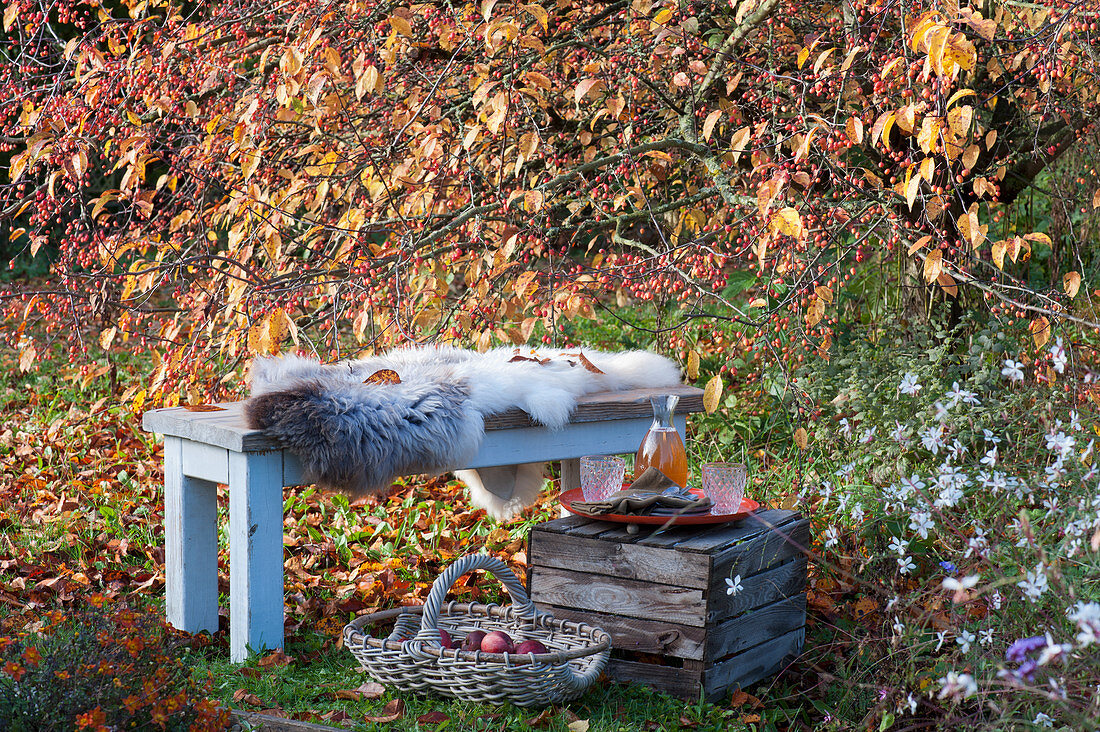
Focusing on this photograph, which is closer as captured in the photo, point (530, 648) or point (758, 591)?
point (530, 648)

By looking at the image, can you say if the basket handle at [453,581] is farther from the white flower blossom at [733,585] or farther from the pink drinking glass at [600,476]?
the white flower blossom at [733,585]

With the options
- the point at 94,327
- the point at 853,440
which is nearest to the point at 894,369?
the point at 853,440

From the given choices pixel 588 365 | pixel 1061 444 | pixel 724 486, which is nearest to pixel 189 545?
pixel 588 365

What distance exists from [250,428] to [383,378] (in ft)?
1.27

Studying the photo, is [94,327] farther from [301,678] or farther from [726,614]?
[726,614]

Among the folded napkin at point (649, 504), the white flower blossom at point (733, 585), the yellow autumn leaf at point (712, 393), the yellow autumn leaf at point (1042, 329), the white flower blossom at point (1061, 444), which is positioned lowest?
the white flower blossom at point (733, 585)

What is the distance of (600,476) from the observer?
8.71ft

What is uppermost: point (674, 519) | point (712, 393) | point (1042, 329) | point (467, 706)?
point (1042, 329)

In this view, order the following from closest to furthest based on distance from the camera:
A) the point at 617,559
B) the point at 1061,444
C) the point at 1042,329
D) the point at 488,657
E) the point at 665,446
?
the point at 1061,444, the point at 488,657, the point at 617,559, the point at 665,446, the point at 1042,329

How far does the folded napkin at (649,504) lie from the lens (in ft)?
8.07

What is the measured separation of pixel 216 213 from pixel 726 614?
2.60 m

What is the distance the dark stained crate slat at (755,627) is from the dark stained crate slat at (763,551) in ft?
0.36

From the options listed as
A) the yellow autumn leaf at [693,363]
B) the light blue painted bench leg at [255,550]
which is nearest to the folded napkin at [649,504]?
the yellow autumn leaf at [693,363]

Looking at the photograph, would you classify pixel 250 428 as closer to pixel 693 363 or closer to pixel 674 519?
pixel 674 519
